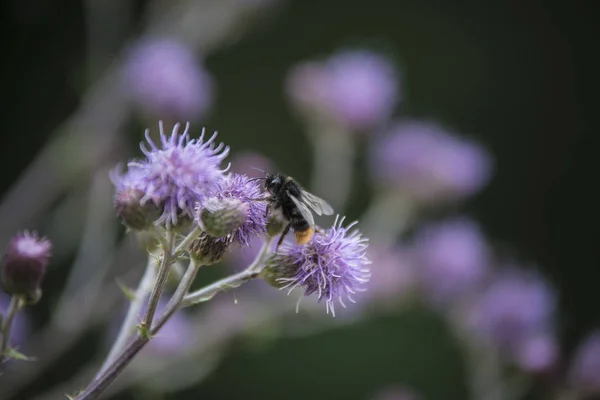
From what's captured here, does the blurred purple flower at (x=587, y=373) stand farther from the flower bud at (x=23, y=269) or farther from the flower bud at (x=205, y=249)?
the flower bud at (x=23, y=269)

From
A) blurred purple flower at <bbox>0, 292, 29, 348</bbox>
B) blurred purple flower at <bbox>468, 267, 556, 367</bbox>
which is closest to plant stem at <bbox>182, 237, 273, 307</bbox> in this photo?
blurred purple flower at <bbox>0, 292, 29, 348</bbox>

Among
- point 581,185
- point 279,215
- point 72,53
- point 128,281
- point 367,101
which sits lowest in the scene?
point 279,215

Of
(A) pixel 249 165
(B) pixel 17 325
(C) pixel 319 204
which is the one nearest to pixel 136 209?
(C) pixel 319 204

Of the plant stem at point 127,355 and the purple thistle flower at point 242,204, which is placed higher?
the purple thistle flower at point 242,204

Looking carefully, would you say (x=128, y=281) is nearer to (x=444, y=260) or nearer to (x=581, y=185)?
(x=444, y=260)

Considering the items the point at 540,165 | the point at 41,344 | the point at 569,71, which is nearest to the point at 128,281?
the point at 41,344

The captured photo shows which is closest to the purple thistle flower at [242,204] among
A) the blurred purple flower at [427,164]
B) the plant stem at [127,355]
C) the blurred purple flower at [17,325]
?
the plant stem at [127,355]
